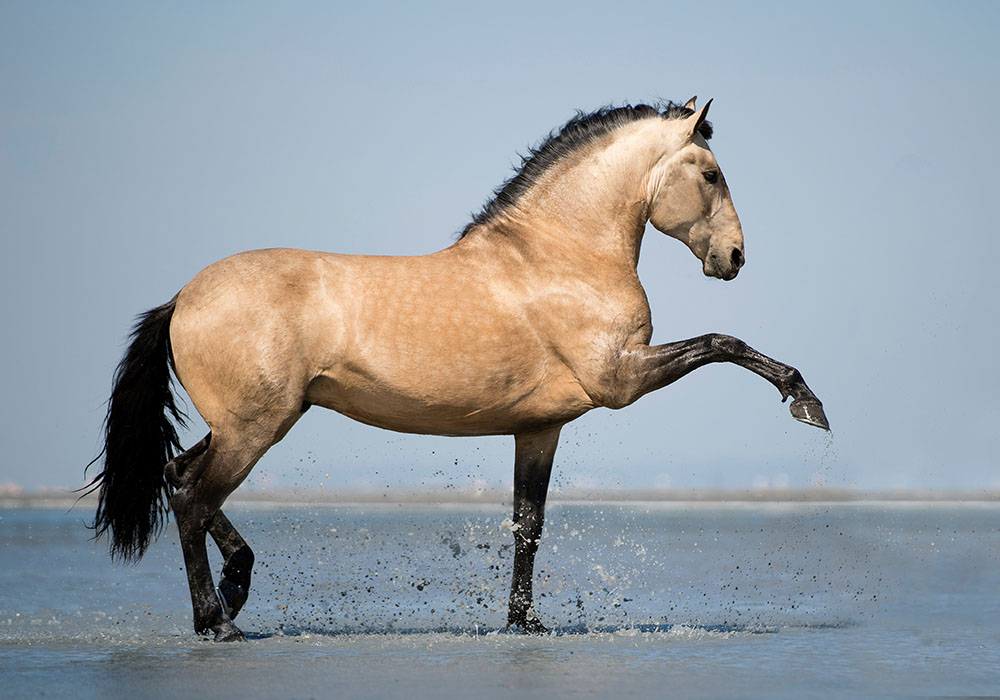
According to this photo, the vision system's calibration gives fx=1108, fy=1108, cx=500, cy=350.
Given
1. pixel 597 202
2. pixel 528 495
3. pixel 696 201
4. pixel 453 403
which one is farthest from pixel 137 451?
pixel 696 201

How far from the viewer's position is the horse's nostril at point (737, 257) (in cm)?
673

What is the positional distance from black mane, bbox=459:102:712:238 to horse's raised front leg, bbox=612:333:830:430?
1.25m

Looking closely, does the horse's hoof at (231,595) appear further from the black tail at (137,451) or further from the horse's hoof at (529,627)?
the horse's hoof at (529,627)

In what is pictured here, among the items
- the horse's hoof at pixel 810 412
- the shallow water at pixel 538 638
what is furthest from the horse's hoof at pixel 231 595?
the horse's hoof at pixel 810 412

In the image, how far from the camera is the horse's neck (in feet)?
21.3

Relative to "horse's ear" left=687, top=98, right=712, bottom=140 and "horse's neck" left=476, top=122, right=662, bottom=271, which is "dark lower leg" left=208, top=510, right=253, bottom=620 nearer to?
"horse's neck" left=476, top=122, right=662, bottom=271

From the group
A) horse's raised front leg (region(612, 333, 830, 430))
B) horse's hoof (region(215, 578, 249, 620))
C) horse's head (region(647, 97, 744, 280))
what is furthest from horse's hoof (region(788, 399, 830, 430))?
horse's hoof (region(215, 578, 249, 620))

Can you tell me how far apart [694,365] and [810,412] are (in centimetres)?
67

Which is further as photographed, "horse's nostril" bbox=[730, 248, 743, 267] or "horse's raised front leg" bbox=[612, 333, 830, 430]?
"horse's nostril" bbox=[730, 248, 743, 267]

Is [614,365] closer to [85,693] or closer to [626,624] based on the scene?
[626,624]

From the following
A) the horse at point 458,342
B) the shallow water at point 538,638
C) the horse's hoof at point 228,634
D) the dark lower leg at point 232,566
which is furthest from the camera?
the dark lower leg at point 232,566

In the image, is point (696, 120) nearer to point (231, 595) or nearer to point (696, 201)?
point (696, 201)

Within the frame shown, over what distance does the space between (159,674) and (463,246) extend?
2932 mm

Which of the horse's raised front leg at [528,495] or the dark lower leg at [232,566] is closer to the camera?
the dark lower leg at [232,566]
